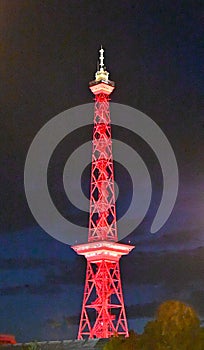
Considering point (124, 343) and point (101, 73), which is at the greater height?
point (101, 73)

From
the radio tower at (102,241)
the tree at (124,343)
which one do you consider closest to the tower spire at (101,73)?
the radio tower at (102,241)

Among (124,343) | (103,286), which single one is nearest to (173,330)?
(124,343)

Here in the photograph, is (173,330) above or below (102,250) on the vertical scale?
below

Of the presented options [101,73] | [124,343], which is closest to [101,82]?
[101,73]

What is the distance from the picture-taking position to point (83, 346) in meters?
52.1

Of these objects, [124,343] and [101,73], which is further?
[101,73]

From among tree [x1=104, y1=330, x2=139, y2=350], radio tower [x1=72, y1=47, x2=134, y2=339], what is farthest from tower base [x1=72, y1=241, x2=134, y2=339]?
tree [x1=104, y1=330, x2=139, y2=350]

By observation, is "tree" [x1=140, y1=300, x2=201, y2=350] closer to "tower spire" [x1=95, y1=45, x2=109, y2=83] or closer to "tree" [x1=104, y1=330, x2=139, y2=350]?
"tree" [x1=104, y1=330, x2=139, y2=350]

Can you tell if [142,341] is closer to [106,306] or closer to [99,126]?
[106,306]

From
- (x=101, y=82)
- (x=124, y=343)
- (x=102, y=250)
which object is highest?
(x=101, y=82)

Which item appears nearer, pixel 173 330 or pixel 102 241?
pixel 173 330

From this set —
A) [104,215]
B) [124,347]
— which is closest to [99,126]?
[104,215]

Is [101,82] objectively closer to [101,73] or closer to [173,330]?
[101,73]

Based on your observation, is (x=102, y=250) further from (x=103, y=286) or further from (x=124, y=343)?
(x=124, y=343)
